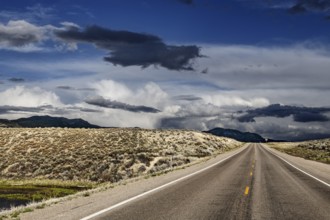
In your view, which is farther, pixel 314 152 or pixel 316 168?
pixel 314 152

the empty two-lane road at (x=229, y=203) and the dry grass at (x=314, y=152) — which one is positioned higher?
the dry grass at (x=314, y=152)

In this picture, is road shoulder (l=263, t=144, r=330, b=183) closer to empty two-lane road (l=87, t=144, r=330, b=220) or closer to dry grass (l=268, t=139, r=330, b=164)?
dry grass (l=268, t=139, r=330, b=164)

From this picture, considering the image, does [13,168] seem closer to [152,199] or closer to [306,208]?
[152,199]

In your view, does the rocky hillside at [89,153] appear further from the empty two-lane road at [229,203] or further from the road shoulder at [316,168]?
the empty two-lane road at [229,203]

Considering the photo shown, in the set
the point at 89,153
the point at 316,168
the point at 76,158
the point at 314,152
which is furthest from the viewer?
the point at 314,152

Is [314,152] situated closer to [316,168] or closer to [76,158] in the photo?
[316,168]

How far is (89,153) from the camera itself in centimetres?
5744

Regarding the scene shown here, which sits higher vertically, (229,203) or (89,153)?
(229,203)

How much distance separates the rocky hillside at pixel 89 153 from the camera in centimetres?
4634

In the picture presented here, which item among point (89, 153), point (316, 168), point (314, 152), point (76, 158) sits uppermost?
point (314, 152)

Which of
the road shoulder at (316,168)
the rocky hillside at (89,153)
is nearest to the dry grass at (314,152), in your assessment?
the road shoulder at (316,168)

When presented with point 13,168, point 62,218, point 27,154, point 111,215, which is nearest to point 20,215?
point 62,218

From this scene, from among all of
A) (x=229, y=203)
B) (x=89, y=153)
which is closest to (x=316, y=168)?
(x=229, y=203)

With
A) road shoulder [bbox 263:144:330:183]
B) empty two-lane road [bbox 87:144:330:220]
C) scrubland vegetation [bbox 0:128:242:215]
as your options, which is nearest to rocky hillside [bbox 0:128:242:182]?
scrubland vegetation [bbox 0:128:242:215]
